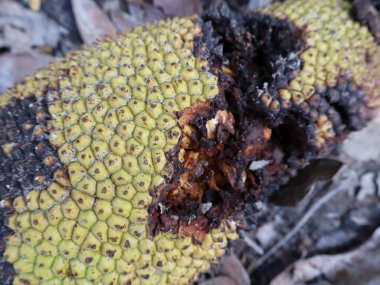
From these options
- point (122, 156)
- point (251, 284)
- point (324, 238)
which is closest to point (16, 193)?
point (122, 156)

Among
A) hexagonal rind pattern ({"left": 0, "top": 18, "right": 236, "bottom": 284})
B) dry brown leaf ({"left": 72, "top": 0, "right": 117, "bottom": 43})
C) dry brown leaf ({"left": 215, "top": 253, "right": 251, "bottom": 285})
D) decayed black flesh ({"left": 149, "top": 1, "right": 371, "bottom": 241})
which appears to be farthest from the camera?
dry brown leaf ({"left": 72, "top": 0, "right": 117, "bottom": 43})

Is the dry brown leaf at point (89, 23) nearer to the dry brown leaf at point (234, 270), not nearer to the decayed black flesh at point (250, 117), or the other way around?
the decayed black flesh at point (250, 117)

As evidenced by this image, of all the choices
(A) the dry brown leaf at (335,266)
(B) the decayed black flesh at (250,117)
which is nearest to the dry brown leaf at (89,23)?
(B) the decayed black flesh at (250,117)

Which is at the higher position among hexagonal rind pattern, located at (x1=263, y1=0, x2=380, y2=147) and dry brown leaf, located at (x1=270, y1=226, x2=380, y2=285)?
hexagonal rind pattern, located at (x1=263, y1=0, x2=380, y2=147)

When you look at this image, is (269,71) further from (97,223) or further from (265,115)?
(97,223)

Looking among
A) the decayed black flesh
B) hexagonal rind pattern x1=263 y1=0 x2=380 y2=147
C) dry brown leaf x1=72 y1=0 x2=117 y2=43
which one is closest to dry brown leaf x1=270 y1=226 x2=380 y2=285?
the decayed black flesh

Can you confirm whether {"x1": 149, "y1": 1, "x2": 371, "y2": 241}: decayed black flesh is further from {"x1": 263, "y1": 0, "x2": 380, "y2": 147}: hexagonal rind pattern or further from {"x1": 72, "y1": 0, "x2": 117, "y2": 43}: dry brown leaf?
{"x1": 72, "y1": 0, "x2": 117, "y2": 43}: dry brown leaf

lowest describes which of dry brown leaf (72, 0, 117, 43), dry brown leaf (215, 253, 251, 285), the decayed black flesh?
dry brown leaf (215, 253, 251, 285)
